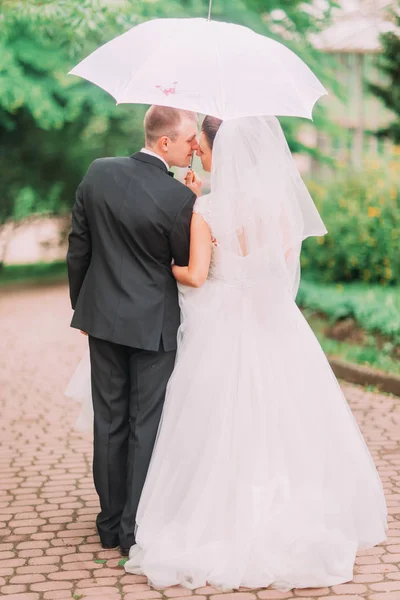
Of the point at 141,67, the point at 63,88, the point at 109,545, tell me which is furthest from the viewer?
the point at 63,88

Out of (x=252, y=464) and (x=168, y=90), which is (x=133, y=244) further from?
(x=252, y=464)

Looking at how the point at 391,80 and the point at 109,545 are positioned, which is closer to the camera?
the point at 109,545

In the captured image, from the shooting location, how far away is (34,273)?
18203mm

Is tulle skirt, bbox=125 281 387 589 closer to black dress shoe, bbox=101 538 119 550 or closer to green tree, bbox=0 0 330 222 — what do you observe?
black dress shoe, bbox=101 538 119 550

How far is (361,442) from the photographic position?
397cm

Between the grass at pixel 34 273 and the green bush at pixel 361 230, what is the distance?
7062 mm

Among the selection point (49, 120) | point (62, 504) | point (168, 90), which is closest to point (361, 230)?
point (49, 120)

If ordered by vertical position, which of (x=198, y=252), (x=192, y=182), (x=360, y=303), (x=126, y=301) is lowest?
(x=360, y=303)

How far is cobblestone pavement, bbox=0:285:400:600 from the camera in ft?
11.6

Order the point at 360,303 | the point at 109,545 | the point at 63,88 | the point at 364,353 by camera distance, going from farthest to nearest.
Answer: the point at 63,88 < the point at 360,303 < the point at 364,353 < the point at 109,545

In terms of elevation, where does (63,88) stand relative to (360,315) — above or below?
above

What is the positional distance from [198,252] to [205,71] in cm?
85

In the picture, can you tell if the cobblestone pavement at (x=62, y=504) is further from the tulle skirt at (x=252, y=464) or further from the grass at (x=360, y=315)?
the grass at (x=360, y=315)

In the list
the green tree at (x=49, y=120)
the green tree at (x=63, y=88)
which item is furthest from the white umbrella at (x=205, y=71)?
the green tree at (x=49, y=120)
